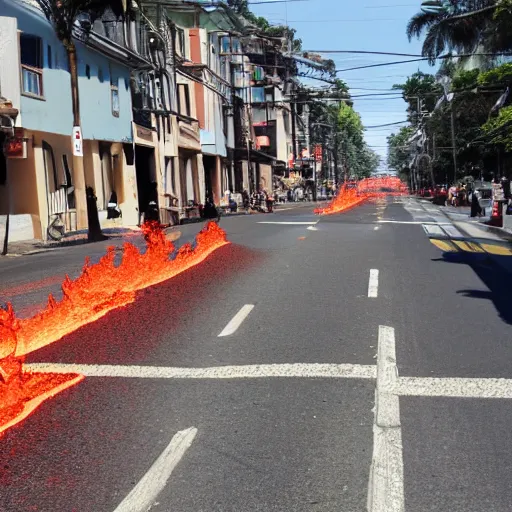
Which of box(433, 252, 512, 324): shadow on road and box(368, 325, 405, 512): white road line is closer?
box(368, 325, 405, 512): white road line

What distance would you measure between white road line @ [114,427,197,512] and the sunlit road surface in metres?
0.01

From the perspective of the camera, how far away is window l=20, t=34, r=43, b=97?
24969mm

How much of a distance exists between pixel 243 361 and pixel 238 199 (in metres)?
49.9

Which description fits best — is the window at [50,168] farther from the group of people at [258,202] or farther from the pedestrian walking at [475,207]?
the group of people at [258,202]

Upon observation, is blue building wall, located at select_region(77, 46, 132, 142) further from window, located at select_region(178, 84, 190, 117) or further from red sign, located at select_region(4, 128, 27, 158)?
window, located at select_region(178, 84, 190, 117)

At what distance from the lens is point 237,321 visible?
32.3ft

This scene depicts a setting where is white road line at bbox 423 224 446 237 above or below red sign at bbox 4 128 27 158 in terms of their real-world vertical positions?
below

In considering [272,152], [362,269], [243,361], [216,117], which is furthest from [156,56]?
[272,152]

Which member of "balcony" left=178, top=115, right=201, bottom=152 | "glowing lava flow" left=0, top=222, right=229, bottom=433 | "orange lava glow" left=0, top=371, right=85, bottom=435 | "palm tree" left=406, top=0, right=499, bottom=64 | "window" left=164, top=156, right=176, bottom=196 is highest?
"palm tree" left=406, top=0, right=499, bottom=64

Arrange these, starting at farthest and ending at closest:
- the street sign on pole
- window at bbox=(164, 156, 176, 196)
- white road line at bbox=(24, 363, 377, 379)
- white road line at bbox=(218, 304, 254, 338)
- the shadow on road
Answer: window at bbox=(164, 156, 176, 196)
the street sign on pole
the shadow on road
white road line at bbox=(218, 304, 254, 338)
white road line at bbox=(24, 363, 377, 379)

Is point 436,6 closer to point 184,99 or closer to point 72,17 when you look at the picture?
point 184,99

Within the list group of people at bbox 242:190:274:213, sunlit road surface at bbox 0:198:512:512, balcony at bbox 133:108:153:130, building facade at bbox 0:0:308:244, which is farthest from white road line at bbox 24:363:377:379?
group of people at bbox 242:190:274:213

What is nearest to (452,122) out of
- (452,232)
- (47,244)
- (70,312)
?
(452,232)

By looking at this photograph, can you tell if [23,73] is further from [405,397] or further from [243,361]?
[405,397]
